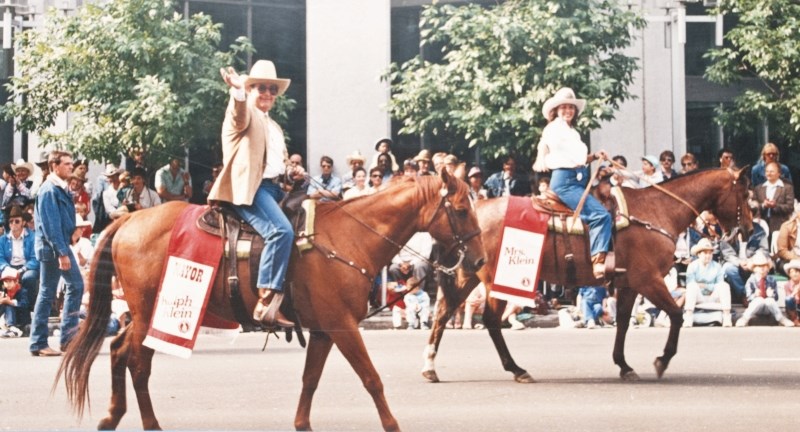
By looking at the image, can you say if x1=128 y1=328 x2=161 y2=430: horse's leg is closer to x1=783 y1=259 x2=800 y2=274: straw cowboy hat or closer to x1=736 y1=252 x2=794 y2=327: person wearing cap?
x1=736 y1=252 x2=794 y2=327: person wearing cap

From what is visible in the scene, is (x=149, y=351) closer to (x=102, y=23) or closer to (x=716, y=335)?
(x=102, y=23)

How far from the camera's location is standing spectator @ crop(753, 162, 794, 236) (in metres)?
8.31

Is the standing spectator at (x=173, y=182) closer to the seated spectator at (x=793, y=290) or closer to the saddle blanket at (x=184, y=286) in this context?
the saddle blanket at (x=184, y=286)

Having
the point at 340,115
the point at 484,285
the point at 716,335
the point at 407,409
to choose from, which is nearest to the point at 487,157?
the point at 340,115

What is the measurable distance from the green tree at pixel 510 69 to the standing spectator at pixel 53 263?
2.70 meters

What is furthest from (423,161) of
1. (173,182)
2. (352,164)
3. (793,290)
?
(793,290)

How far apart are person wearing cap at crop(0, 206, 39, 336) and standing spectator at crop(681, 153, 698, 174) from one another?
4.60 m

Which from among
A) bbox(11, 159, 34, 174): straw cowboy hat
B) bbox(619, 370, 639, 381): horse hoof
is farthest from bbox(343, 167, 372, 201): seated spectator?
bbox(619, 370, 639, 381): horse hoof

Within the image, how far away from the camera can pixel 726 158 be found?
866 centimetres

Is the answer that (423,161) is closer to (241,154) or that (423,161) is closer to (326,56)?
(241,154)

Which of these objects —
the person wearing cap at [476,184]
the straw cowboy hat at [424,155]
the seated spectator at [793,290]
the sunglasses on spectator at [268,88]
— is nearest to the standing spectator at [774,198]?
the seated spectator at [793,290]

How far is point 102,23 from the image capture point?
189 inches

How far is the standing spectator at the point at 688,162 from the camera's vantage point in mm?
7013

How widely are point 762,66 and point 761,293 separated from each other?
387 cm
